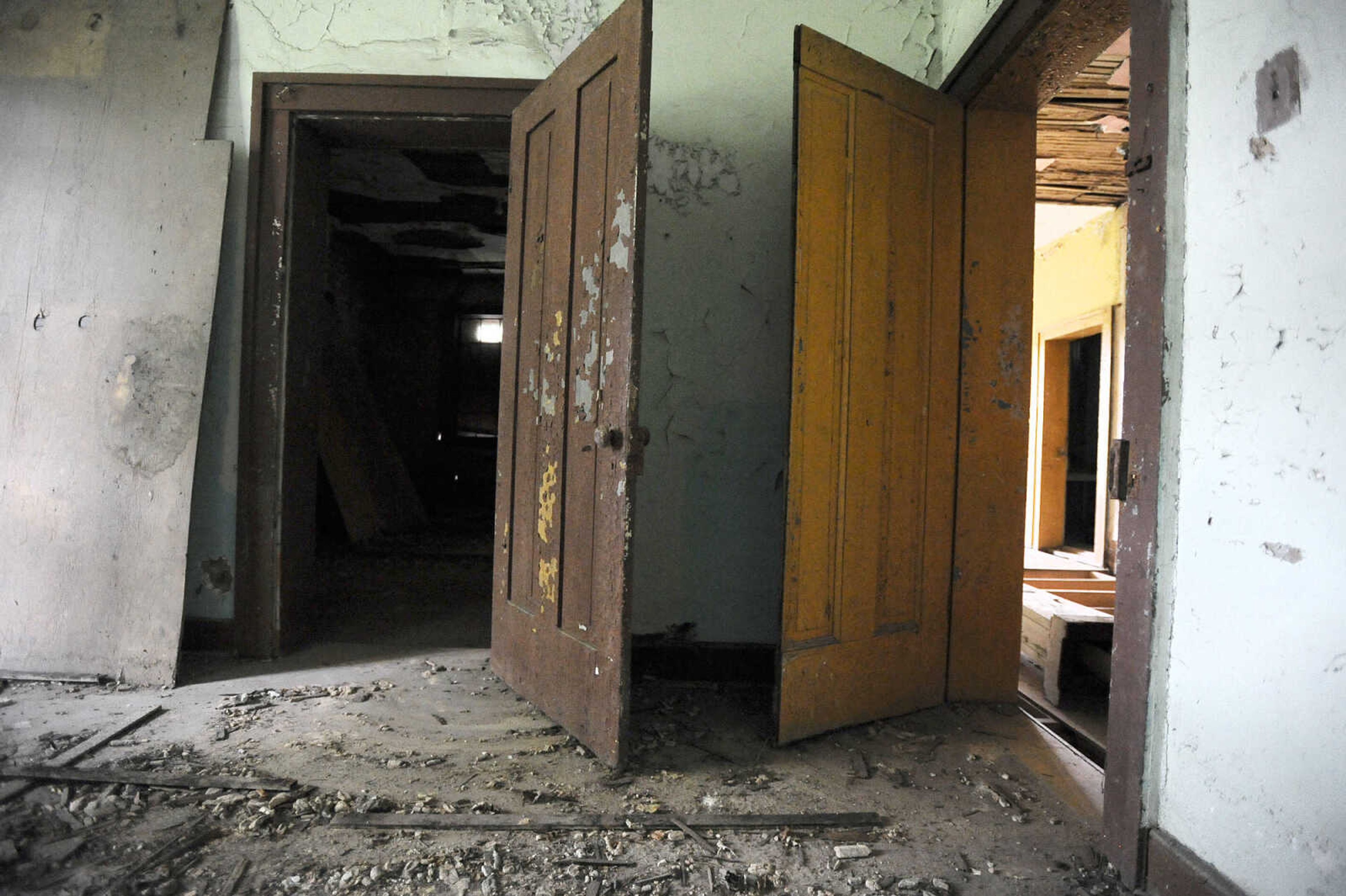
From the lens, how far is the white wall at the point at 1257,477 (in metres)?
1.13

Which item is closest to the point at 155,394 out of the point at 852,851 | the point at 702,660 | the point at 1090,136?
the point at 702,660

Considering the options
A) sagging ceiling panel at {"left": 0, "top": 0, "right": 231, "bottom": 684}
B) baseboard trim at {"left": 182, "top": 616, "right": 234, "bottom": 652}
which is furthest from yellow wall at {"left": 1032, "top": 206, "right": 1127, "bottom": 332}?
baseboard trim at {"left": 182, "top": 616, "right": 234, "bottom": 652}

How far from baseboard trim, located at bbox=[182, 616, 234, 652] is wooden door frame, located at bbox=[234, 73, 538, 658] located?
0.12ft

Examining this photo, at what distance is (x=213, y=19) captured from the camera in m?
2.86

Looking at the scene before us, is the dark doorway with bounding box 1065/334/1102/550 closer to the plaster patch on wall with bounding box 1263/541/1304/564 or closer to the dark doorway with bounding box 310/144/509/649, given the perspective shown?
the dark doorway with bounding box 310/144/509/649

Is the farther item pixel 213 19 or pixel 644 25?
pixel 213 19

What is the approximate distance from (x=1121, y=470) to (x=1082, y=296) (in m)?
4.61

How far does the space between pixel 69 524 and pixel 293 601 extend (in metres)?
0.78

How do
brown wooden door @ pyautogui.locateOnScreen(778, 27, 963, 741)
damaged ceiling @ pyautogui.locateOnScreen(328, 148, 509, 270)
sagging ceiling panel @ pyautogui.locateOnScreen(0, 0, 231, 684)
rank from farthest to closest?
damaged ceiling @ pyautogui.locateOnScreen(328, 148, 509, 270) < sagging ceiling panel @ pyautogui.locateOnScreen(0, 0, 231, 684) < brown wooden door @ pyautogui.locateOnScreen(778, 27, 963, 741)

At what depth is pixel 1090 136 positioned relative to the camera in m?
3.98

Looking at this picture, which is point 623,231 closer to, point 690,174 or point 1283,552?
point 690,174

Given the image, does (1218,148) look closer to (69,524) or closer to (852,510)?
(852,510)

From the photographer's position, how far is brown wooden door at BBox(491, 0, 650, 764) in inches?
80.3

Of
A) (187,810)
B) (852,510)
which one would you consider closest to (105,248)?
(187,810)
